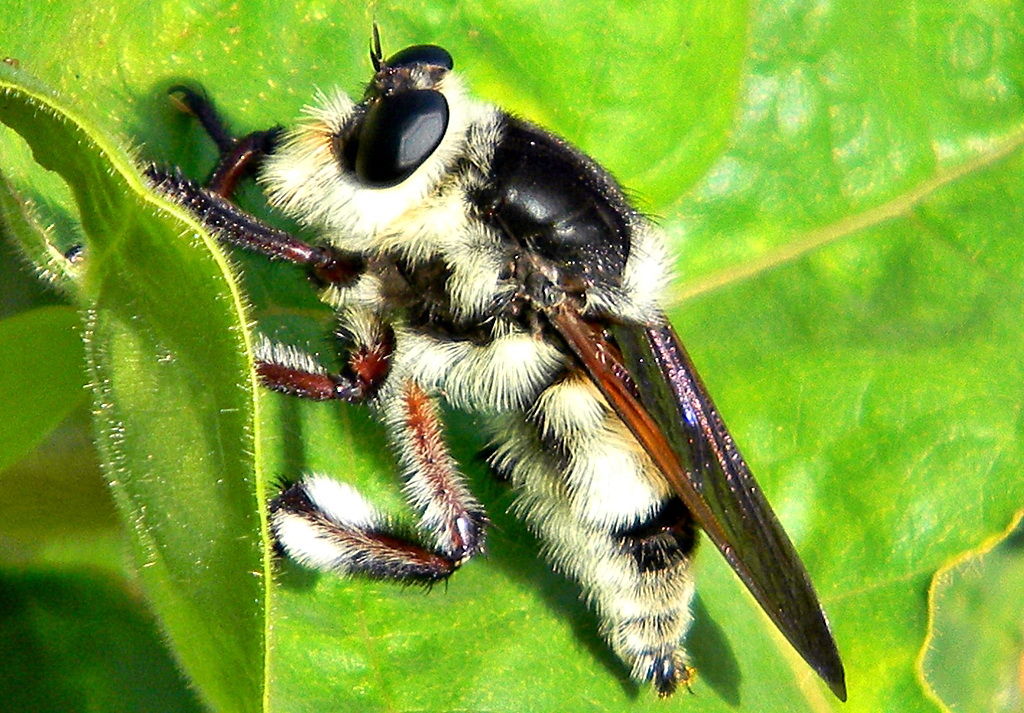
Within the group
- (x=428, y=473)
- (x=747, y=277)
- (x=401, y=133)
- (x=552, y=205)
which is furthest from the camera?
(x=747, y=277)

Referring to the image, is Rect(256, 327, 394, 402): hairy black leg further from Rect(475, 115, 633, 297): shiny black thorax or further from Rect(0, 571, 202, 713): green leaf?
Rect(0, 571, 202, 713): green leaf

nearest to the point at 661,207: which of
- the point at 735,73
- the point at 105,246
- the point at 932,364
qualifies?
the point at 735,73

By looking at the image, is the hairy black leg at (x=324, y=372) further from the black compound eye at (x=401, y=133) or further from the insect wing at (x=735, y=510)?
the insect wing at (x=735, y=510)

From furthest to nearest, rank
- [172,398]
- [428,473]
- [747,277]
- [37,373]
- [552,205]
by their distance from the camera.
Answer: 1. [747,277]
2. [428,473]
3. [552,205]
4. [37,373]
5. [172,398]

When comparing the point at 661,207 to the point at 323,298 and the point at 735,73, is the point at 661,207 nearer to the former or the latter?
the point at 735,73

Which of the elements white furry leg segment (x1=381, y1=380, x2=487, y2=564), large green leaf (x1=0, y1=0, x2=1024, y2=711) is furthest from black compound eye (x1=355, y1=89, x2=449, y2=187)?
white furry leg segment (x1=381, y1=380, x2=487, y2=564)

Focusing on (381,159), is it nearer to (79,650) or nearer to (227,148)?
(227,148)

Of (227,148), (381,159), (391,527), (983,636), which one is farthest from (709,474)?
(983,636)
